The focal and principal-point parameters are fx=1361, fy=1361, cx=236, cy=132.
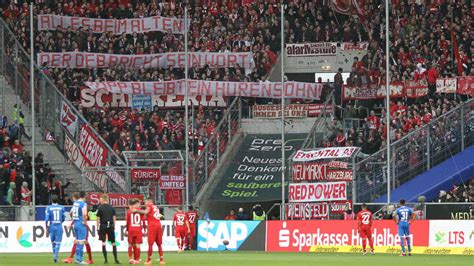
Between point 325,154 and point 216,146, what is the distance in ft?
28.7

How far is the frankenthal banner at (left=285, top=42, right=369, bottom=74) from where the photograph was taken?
6219 centimetres

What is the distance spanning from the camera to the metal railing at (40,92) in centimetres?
5675

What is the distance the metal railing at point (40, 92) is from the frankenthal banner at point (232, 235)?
6147 millimetres

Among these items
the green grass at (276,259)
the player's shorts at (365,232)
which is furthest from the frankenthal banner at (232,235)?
the player's shorts at (365,232)

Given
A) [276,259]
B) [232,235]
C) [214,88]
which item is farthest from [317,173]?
[276,259]

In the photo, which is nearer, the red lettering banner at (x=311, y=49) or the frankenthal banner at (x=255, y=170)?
the frankenthal banner at (x=255, y=170)

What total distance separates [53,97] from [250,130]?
30.2 ft

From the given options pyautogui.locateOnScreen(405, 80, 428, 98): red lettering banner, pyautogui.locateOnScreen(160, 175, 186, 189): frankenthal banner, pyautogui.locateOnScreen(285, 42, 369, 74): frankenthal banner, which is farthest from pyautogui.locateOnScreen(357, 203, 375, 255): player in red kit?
pyautogui.locateOnScreen(285, 42, 369, 74): frankenthal banner

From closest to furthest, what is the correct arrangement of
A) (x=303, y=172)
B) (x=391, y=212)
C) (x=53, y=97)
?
(x=391, y=212) → (x=303, y=172) → (x=53, y=97)

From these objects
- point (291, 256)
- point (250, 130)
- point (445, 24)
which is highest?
point (445, 24)

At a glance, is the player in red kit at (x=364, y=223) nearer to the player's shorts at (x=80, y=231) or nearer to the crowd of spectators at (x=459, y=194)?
the crowd of spectators at (x=459, y=194)

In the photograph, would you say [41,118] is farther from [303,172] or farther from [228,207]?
[303,172]

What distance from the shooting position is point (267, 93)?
58.5 metres

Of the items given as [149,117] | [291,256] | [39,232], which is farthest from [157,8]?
[291,256]
